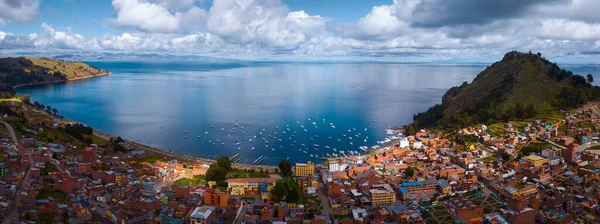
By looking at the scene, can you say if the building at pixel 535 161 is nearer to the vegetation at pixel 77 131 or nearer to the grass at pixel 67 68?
the vegetation at pixel 77 131

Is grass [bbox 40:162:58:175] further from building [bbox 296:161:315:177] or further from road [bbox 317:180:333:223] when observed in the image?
road [bbox 317:180:333:223]

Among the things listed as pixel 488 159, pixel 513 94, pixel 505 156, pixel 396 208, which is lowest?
pixel 396 208

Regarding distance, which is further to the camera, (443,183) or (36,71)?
(36,71)

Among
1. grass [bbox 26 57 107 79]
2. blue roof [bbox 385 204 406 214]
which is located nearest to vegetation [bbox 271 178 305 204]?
blue roof [bbox 385 204 406 214]

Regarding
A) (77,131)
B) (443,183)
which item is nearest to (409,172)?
(443,183)

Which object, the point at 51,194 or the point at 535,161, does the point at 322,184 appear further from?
the point at 51,194

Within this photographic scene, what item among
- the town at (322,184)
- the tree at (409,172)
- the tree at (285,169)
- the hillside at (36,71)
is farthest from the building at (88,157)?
the hillside at (36,71)

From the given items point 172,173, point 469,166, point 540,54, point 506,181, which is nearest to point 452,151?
point 469,166

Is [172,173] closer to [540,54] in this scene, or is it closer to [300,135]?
[300,135]
